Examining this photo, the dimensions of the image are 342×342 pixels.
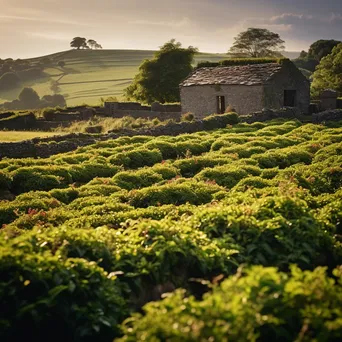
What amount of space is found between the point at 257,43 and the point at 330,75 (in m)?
30.8

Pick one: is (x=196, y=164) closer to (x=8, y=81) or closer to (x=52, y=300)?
(x=52, y=300)

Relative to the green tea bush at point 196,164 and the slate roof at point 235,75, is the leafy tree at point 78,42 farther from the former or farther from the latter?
the green tea bush at point 196,164

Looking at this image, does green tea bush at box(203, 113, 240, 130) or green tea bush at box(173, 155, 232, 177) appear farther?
green tea bush at box(203, 113, 240, 130)

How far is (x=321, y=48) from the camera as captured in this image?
113562 millimetres

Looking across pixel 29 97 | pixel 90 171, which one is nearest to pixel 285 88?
pixel 90 171

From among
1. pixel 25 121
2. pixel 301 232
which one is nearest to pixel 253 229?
pixel 301 232

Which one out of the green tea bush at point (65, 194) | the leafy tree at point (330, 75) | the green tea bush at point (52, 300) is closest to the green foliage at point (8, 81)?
the leafy tree at point (330, 75)

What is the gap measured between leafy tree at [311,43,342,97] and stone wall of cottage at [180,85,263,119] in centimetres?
2455

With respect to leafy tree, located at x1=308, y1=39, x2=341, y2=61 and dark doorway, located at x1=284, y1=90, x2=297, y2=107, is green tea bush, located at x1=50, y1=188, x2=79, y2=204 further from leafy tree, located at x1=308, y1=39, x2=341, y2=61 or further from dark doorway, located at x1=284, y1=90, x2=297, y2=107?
leafy tree, located at x1=308, y1=39, x2=341, y2=61

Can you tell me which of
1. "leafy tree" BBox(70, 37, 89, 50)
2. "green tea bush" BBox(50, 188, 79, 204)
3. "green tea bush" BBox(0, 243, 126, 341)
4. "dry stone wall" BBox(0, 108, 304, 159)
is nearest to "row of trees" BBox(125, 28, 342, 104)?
"dry stone wall" BBox(0, 108, 304, 159)

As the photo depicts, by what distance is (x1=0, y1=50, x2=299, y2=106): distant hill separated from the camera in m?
129

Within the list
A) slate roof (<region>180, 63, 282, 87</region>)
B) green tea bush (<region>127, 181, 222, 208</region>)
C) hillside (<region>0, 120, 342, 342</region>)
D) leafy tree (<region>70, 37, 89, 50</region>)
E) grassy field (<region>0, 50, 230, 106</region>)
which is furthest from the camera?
leafy tree (<region>70, 37, 89, 50</region>)

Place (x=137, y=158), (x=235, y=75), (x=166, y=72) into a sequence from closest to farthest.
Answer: (x=137, y=158)
(x=235, y=75)
(x=166, y=72)

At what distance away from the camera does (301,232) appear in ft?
26.8
